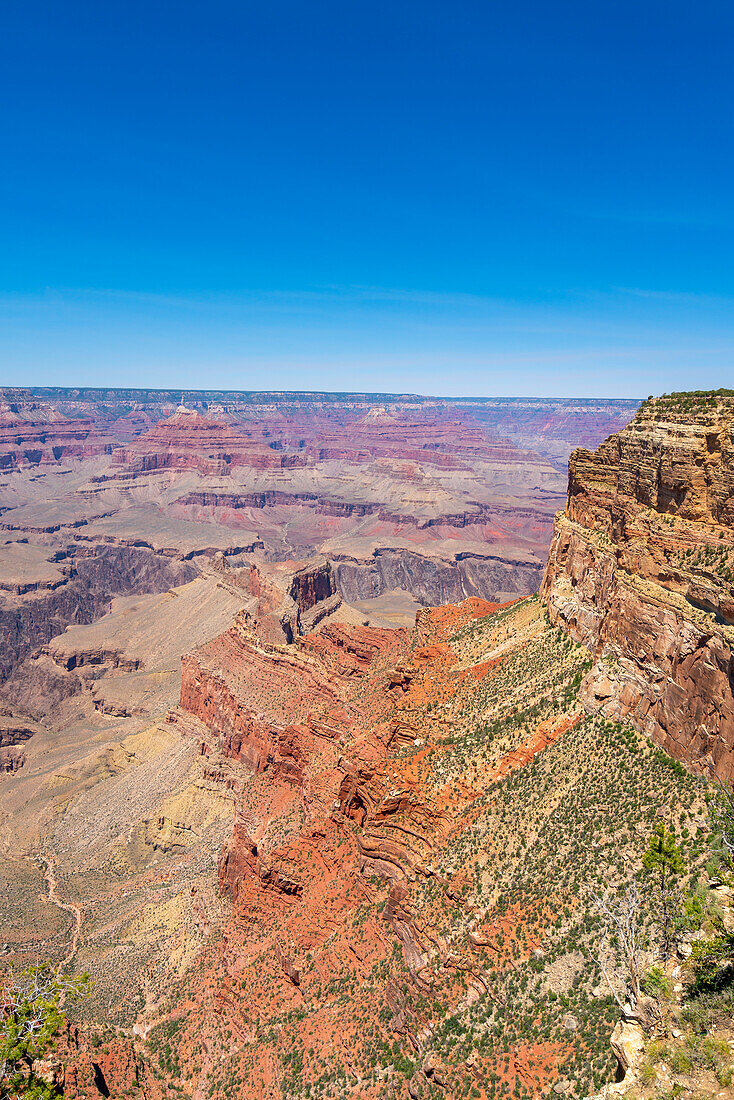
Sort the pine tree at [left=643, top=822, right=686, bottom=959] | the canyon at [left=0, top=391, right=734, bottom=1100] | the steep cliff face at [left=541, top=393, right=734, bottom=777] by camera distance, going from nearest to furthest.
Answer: the pine tree at [left=643, top=822, right=686, bottom=959], the canyon at [left=0, top=391, right=734, bottom=1100], the steep cliff face at [left=541, top=393, right=734, bottom=777]

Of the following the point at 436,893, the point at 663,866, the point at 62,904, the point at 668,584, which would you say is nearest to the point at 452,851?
the point at 436,893

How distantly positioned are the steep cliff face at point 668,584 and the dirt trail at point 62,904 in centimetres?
4961

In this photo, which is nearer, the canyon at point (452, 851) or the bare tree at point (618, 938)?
the bare tree at point (618, 938)

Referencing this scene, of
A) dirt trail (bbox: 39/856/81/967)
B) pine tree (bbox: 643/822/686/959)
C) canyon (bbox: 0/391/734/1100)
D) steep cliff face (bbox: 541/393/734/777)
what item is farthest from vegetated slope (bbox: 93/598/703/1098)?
dirt trail (bbox: 39/856/81/967)

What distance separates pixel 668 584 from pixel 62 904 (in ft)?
213

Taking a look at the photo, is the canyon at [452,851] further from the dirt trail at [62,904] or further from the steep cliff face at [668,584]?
the dirt trail at [62,904]

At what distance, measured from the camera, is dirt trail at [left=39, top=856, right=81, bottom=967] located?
2112 inches

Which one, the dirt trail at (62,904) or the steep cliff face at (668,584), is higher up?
the steep cliff face at (668,584)

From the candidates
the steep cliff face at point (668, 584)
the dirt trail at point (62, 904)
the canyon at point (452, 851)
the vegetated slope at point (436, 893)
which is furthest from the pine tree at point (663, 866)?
the dirt trail at point (62, 904)

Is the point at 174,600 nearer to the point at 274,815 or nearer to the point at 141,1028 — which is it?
the point at 274,815

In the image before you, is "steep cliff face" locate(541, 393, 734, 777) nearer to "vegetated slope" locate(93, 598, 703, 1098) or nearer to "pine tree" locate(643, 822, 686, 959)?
"vegetated slope" locate(93, 598, 703, 1098)

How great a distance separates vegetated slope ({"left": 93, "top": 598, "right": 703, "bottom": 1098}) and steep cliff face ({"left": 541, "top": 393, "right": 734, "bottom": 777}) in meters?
2.12

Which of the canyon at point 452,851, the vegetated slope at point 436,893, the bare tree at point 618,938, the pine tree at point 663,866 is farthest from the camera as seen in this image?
the canyon at point 452,851

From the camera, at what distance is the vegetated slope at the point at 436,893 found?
2658cm
